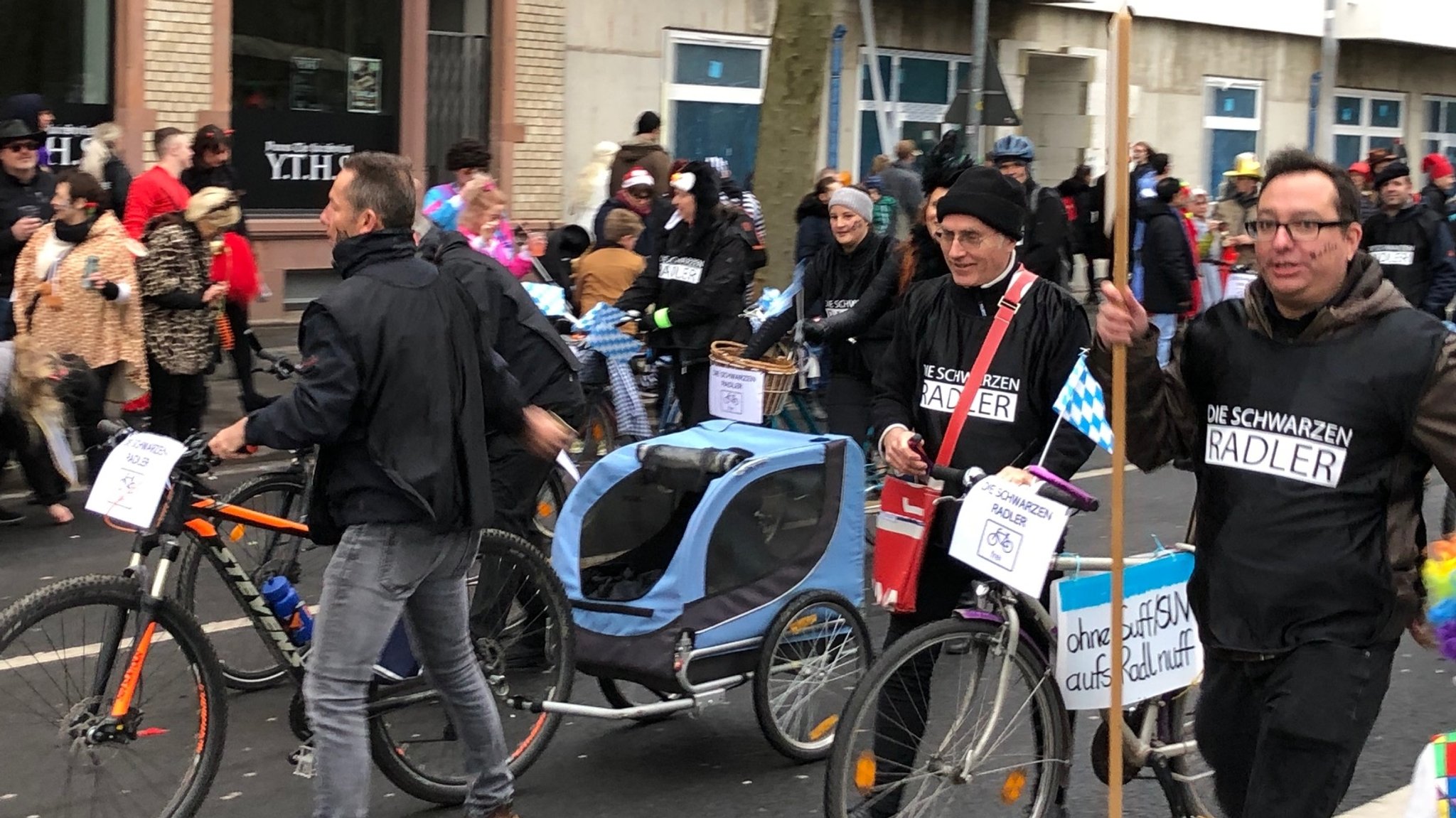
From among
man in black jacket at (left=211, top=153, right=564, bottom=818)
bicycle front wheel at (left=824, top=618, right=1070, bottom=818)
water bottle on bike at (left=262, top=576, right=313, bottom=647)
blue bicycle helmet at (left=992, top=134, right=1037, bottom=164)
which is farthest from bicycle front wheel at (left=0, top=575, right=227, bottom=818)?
blue bicycle helmet at (left=992, top=134, right=1037, bottom=164)

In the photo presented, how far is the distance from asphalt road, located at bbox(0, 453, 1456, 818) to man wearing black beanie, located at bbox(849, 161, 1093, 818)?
1.10 meters

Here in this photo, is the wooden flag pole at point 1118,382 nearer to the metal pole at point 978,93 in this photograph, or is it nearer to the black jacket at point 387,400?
the black jacket at point 387,400

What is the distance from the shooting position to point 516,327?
6180 millimetres

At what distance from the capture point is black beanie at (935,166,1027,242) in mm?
4520

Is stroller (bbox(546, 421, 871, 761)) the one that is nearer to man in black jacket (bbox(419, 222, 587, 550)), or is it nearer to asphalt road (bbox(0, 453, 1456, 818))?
asphalt road (bbox(0, 453, 1456, 818))

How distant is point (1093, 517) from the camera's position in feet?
32.2

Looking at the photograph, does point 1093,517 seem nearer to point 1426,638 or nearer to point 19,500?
point 19,500

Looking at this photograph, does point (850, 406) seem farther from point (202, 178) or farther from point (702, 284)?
point (202, 178)

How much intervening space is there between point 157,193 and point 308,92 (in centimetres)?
648

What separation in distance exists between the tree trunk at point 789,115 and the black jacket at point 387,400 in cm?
828

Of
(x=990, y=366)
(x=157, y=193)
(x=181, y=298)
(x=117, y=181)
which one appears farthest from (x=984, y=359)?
(x=117, y=181)

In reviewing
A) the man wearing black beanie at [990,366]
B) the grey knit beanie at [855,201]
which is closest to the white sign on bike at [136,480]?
the man wearing black beanie at [990,366]

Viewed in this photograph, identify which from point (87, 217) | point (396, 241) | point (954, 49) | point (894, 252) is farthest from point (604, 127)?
point (396, 241)

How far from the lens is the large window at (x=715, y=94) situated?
20109 millimetres
